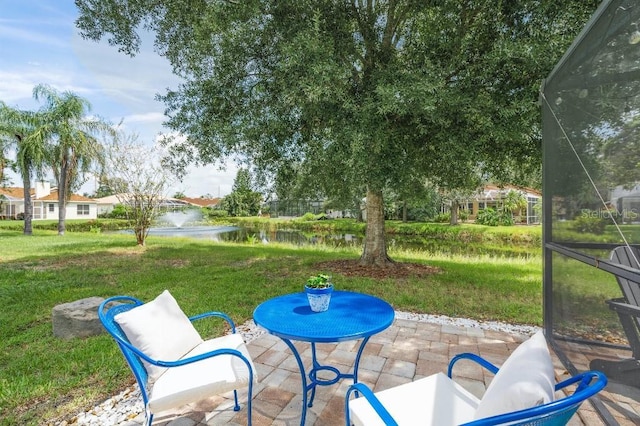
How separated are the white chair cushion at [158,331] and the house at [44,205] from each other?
3626cm

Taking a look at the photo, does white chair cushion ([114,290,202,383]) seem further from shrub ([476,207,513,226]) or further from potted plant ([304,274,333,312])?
shrub ([476,207,513,226])

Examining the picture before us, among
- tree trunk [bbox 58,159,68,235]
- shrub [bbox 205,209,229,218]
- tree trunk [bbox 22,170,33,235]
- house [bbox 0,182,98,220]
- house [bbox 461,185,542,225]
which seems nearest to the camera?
tree trunk [bbox 22,170,33,235]

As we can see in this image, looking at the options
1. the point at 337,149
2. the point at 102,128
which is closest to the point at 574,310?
the point at 337,149

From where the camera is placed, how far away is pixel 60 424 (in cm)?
221

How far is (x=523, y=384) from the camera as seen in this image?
1.22 metres

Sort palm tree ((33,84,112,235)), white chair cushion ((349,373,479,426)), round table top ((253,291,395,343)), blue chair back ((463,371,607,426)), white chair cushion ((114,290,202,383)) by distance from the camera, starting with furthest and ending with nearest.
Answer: palm tree ((33,84,112,235)), white chair cushion ((114,290,202,383)), round table top ((253,291,395,343)), white chair cushion ((349,373,479,426)), blue chair back ((463,371,607,426))

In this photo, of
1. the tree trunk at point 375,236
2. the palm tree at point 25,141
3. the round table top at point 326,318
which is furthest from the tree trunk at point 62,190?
the round table top at point 326,318

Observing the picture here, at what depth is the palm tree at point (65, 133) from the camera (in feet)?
48.1

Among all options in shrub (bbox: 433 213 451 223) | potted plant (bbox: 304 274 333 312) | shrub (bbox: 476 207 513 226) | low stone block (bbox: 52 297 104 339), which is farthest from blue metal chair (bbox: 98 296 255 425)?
shrub (bbox: 433 213 451 223)

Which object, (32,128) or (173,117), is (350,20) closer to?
(173,117)

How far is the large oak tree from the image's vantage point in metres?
4.61

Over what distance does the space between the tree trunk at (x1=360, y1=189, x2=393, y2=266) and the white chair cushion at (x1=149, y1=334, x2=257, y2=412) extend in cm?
560

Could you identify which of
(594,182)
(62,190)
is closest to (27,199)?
(62,190)

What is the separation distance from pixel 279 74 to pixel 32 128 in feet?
53.7
